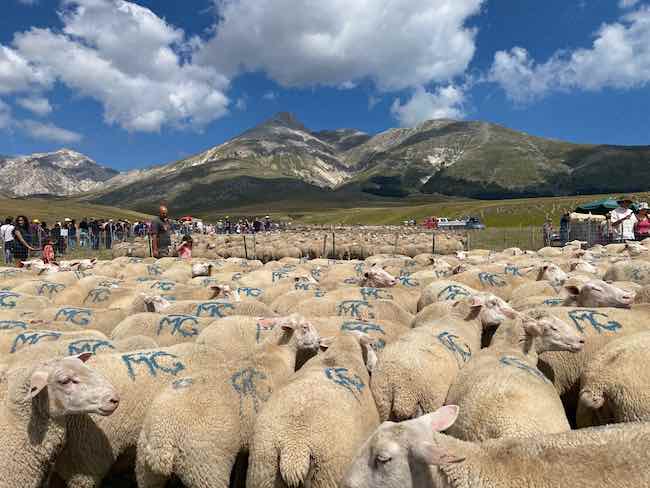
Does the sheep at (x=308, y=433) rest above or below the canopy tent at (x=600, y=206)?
below

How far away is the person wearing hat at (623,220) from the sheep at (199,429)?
560 inches

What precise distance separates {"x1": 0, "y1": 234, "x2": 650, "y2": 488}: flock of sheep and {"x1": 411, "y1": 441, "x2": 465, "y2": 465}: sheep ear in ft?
0.04

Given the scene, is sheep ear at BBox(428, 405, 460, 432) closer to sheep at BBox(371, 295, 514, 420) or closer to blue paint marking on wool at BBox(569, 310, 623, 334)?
sheep at BBox(371, 295, 514, 420)

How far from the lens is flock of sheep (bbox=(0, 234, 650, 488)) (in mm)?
3084

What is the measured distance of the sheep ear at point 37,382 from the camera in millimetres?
3974

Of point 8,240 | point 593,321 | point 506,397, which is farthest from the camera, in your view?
point 8,240


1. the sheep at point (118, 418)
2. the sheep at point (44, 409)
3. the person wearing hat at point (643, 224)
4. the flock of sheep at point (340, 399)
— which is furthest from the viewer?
the person wearing hat at point (643, 224)

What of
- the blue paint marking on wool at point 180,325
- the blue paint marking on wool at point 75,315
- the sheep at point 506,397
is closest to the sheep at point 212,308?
the blue paint marking on wool at point 180,325

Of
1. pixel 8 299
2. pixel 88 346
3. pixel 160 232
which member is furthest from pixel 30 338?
pixel 160 232

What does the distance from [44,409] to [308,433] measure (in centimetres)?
231

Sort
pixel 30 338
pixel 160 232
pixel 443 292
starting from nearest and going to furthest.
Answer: pixel 30 338
pixel 443 292
pixel 160 232

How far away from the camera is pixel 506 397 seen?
12.9 feet

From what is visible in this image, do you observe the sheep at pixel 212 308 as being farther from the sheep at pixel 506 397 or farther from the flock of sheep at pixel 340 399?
the sheep at pixel 506 397

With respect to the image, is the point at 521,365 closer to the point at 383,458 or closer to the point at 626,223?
the point at 383,458
